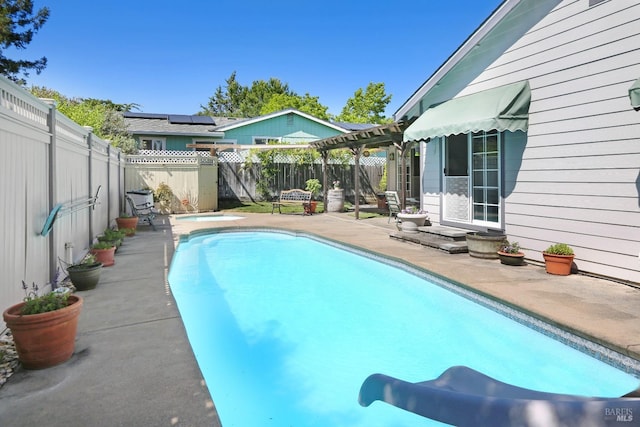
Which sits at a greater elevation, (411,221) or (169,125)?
(169,125)

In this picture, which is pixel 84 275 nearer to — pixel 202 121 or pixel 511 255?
pixel 511 255

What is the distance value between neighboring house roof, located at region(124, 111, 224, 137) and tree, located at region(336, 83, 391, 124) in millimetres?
21874

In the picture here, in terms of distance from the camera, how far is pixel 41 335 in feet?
9.52

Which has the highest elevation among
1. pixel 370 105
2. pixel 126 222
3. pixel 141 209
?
pixel 370 105

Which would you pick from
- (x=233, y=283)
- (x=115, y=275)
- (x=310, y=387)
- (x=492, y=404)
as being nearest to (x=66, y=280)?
(x=115, y=275)

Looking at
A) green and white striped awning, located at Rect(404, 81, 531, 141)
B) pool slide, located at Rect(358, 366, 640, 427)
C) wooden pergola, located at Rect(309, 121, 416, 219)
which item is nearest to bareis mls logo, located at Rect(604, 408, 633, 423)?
pool slide, located at Rect(358, 366, 640, 427)

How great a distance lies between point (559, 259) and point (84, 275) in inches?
243

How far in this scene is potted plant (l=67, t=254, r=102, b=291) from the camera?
4.92 m

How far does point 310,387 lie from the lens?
11.8ft

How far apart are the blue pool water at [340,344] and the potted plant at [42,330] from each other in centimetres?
117

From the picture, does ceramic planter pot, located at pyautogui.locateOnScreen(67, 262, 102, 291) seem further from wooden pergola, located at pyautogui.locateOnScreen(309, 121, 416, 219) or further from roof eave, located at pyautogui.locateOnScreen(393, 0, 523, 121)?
roof eave, located at pyautogui.locateOnScreen(393, 0, 523, 121)

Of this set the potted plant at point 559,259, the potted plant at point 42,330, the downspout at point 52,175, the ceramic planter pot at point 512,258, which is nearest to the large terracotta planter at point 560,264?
the potted plant at point 559,259

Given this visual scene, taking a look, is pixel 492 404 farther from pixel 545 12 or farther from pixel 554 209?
pixel 545 12

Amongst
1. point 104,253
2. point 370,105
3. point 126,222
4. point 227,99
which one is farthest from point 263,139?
point 227,99
